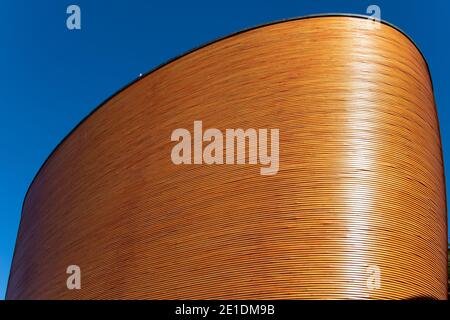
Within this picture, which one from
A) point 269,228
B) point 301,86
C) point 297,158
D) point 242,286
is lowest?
point 242,286

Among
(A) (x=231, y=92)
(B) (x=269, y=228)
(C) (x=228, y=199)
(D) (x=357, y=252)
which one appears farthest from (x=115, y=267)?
(D) (x=357, y=252)

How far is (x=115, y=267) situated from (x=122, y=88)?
4.89 metres

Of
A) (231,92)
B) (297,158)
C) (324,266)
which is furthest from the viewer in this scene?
(231,92)

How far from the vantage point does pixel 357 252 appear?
9570mm

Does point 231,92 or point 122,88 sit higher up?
point 122,88

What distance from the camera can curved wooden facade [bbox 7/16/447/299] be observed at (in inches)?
384

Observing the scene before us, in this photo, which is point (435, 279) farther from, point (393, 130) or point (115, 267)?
point (115, 267)

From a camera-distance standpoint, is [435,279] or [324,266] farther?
[435,279]

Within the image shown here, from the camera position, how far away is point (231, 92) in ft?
37.6

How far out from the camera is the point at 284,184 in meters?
10.2

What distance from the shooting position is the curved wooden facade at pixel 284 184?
9.75m
